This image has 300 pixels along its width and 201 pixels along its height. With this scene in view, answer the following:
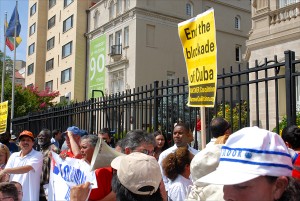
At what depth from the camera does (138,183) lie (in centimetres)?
256

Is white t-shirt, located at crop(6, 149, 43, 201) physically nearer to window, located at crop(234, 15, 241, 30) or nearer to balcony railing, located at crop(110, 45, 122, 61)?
balcony railing, located at crop(110, 45, 122, 61)

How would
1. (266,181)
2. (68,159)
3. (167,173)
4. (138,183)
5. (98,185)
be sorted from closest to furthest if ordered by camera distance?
(266,181)
(138,183)
(98,185)
(167,173)
(68,159)

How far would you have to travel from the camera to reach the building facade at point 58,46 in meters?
34.1

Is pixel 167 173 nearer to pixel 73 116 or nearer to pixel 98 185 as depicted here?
pixel 98 185

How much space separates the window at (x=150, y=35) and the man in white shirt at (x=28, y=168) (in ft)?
74.6

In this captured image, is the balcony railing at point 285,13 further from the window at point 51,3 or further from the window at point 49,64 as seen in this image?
the window at point 51,3

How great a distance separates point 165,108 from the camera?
10.6 metres

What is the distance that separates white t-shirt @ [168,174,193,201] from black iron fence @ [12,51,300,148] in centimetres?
171

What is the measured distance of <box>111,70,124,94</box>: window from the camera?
2915cm

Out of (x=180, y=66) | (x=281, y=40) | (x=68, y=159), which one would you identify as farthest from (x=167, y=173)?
(x=180, y=66)

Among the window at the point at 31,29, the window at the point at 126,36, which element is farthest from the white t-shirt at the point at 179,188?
the window at the point at 31,29

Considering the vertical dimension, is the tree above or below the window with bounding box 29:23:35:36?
below

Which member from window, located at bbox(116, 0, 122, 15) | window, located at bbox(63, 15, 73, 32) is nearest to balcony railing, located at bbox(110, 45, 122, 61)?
window, located at bbox(116, 0, 122, 15)

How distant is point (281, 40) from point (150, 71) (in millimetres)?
15414
